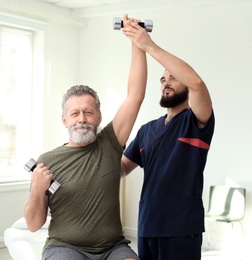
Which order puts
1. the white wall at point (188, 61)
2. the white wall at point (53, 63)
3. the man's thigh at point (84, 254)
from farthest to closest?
the white wall at point (53, 63) → the white wall at point (188, 61) → the man's thigh at point (84, 254)

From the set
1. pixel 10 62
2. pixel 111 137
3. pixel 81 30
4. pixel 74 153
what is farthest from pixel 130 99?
pixel 81 30

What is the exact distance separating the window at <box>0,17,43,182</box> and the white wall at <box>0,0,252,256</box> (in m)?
0.14

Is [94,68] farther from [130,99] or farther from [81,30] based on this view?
[130,99]

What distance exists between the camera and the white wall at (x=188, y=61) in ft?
14.7

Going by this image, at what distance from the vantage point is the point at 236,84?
4496mm

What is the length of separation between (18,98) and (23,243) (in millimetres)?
3048

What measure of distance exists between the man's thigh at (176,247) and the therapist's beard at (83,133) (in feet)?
1.81

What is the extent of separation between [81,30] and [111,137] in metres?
3.93

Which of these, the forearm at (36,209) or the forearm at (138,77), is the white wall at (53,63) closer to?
the forearm at (36,209)

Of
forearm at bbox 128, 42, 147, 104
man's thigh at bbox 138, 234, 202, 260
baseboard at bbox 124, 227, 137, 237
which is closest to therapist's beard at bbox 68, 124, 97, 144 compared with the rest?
forearm at bbox 128, 42, 147, 104

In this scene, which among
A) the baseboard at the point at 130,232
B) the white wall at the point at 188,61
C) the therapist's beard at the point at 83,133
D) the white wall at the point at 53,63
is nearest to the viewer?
the therapist's beard at the point at 83,133

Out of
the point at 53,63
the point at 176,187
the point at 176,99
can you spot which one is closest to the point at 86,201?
the point at 176,187

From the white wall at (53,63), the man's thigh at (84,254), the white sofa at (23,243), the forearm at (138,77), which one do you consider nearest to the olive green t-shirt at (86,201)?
the man's thigh at (84,254)

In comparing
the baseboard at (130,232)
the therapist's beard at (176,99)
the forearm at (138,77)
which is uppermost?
the forearm at (138,77)
